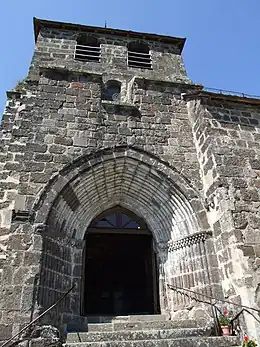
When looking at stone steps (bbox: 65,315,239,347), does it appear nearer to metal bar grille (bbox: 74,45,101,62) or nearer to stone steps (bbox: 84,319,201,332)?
stone steps (bbox: 84,319,201,332)

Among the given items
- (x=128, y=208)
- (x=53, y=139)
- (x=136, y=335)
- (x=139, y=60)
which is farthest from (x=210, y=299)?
(x=139, y=60)

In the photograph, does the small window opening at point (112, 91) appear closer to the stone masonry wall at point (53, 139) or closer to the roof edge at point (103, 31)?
the stone masonry wall at point (53, 139)

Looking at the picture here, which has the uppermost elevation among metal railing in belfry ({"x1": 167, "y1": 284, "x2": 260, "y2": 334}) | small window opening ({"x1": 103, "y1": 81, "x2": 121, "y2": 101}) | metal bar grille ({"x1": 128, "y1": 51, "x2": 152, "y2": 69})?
metal bar grille ({"x1": 128, "y1": 51, "x2": 152, "y2": 69})

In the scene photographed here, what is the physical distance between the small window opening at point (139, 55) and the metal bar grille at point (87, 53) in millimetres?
980

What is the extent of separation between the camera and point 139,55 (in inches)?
365

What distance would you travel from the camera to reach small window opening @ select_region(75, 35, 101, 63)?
8.77m

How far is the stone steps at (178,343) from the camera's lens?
3.76 metres

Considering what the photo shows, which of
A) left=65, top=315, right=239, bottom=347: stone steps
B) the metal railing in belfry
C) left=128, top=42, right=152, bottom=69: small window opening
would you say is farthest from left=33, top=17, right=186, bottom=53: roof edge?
left=65, top=315, right=239, bottom=347: stone steps

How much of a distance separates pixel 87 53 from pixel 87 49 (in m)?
0.19

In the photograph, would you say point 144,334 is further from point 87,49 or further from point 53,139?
point 87,49

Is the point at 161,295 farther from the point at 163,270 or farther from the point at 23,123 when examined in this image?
the point at 23,123

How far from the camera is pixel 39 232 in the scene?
4.61m

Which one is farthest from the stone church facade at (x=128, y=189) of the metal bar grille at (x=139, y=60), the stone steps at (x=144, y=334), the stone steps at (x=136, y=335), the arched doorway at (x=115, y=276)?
the arched doorway at (x=115, y=276)

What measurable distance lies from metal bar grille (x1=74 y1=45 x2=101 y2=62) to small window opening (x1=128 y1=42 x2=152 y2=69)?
3.22 feet
